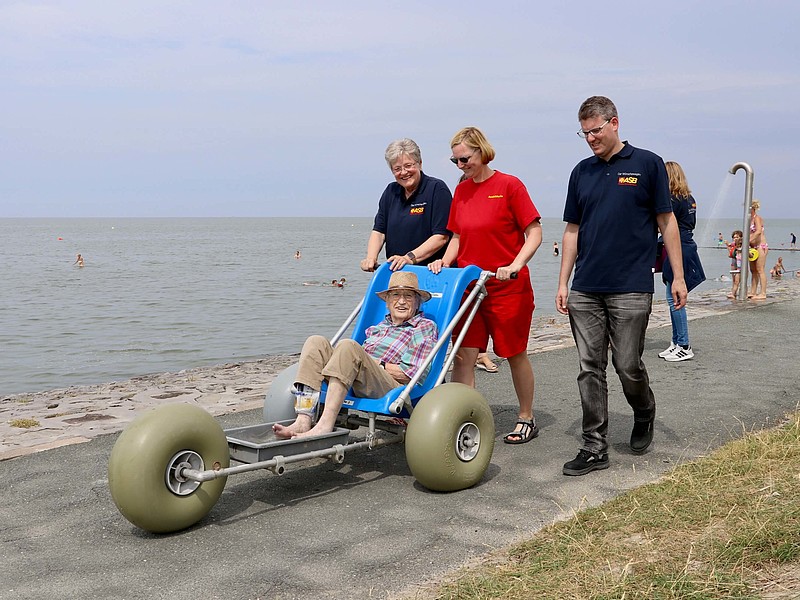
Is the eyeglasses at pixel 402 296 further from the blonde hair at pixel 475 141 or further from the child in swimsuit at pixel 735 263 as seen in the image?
the child in swimsuit at pixel 735 263

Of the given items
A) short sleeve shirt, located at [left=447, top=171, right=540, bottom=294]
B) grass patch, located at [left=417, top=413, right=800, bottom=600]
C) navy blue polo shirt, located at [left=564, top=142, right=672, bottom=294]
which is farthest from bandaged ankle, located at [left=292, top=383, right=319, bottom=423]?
navy blue polo shirt, located at [left=564, top=142, right=672, bottom=294]

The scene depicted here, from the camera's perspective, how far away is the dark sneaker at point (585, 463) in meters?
5.70

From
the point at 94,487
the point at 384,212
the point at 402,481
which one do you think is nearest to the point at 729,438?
the point at 402,481

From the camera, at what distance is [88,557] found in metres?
4.46

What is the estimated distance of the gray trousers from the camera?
5715 millimetres

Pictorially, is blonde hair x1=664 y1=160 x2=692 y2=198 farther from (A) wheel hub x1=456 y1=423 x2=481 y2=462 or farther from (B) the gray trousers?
(A) wheel hub x1=456 y1=423 x2=481 y2=462

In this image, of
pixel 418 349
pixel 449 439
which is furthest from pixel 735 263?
pixel 449 439

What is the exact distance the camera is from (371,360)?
5.71 metres

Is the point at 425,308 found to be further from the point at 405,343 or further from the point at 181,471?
the point at 181,471

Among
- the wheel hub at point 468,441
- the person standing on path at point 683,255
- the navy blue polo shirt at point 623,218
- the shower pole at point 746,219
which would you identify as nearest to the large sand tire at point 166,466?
the wheel hub at point 468,441

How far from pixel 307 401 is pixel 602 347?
6.47ft

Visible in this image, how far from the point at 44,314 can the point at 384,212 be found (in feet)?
71.1

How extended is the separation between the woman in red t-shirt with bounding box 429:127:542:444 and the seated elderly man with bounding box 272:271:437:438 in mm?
379

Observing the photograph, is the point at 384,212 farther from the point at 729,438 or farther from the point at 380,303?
the point at 729,438
